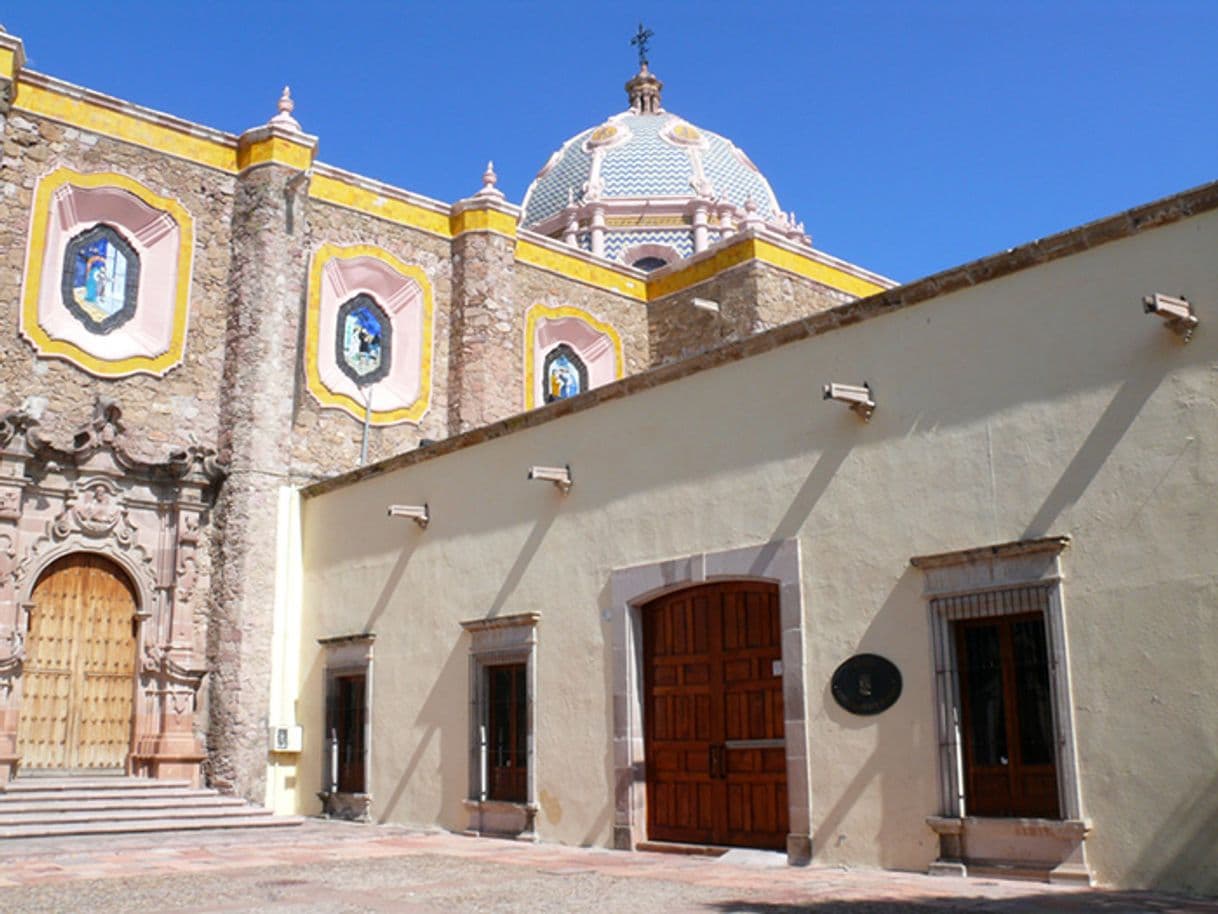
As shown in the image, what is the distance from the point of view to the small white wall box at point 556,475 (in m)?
11.7

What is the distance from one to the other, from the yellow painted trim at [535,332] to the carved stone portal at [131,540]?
4908mm

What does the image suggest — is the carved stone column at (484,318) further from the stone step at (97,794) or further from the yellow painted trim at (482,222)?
the stone step at (97,794)

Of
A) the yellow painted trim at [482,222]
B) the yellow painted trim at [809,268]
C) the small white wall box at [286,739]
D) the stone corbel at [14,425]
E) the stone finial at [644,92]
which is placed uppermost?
the stone finial at [644,92]

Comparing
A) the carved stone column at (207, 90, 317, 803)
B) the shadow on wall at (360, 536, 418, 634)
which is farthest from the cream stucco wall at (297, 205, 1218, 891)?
the carved stone column at (207, 90, 317, 803)

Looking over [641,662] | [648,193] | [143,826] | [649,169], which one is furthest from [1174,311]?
[649,169]

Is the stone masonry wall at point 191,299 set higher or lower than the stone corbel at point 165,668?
higher

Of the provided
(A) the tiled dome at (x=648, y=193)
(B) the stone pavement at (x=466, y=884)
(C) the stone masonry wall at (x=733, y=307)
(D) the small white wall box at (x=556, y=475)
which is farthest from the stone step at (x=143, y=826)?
(A) the tiled dome at (x=648, y=193)

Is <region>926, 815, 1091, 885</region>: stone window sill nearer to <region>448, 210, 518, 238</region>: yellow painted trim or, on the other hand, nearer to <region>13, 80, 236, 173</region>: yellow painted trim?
<region>448, 210, 518, 238</region>: yellow painted trim

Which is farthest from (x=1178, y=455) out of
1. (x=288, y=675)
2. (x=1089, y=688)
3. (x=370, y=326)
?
(x=370, y=326)

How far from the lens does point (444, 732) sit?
42.3ft

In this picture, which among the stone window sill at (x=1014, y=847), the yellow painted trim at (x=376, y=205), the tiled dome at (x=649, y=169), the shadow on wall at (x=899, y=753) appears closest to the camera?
the stone window sill at (x=1014, y=847)

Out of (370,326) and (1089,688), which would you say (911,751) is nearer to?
(1089,688)

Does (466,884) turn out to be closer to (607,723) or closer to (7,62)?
(607,723)

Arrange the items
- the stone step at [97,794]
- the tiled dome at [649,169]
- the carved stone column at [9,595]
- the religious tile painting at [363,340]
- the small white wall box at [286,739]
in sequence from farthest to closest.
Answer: the tiled dome at [649,169]
the religious tile painting at [363,340]
the small white wall box at [286,739]
the carved stone column at [9,595]
the stone step at [97,794]
